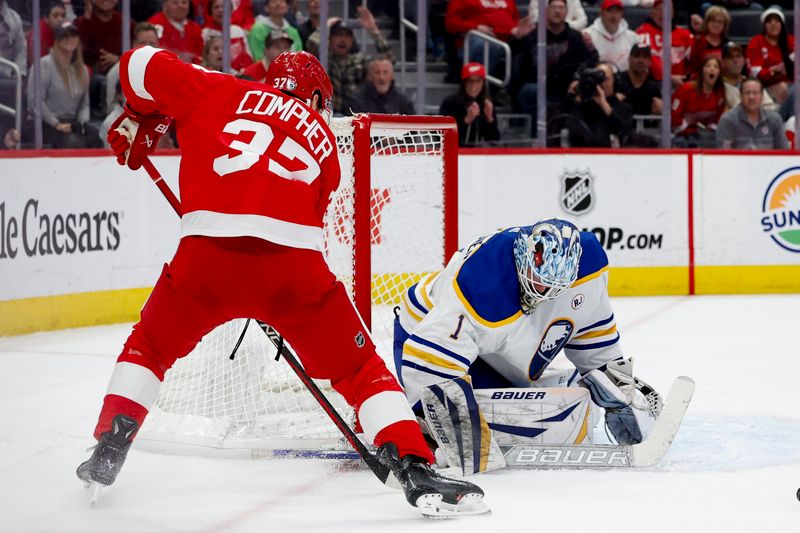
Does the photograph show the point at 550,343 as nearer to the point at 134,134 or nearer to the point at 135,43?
the point at 134,134

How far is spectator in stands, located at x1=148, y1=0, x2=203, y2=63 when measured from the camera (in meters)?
6.51

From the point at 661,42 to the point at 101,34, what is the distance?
304cm

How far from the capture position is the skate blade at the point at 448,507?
Result: 8.52 ft

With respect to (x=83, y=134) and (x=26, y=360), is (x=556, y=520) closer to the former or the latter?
(x=26, y=360)

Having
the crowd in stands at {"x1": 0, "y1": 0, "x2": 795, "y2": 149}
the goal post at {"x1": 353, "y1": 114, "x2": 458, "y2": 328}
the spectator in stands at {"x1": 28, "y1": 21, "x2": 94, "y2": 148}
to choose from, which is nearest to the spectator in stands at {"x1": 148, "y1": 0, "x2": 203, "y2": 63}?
the crowd in stands at {"x1": 0, "y1": 0, "x2": 795, "y2": 149}

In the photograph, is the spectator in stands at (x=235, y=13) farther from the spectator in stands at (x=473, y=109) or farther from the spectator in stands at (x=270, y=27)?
the spectator in stands at (x=473, y=109)

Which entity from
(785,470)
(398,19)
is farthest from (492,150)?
(785,470)

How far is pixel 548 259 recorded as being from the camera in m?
2.90

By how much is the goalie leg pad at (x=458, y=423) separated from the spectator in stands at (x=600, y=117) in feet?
13.5

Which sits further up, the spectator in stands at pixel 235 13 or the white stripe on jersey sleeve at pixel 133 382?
the spectator in stands at pixel 235 13

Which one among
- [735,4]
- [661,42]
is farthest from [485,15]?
[735,4]

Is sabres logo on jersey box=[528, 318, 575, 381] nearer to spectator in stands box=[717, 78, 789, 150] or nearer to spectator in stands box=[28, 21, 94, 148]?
spectator in stands box=[28, 21, 94, 148]

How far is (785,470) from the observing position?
3.09m

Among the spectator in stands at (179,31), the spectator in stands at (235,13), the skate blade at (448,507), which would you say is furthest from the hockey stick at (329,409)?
the spectator in stands at (235,13)
